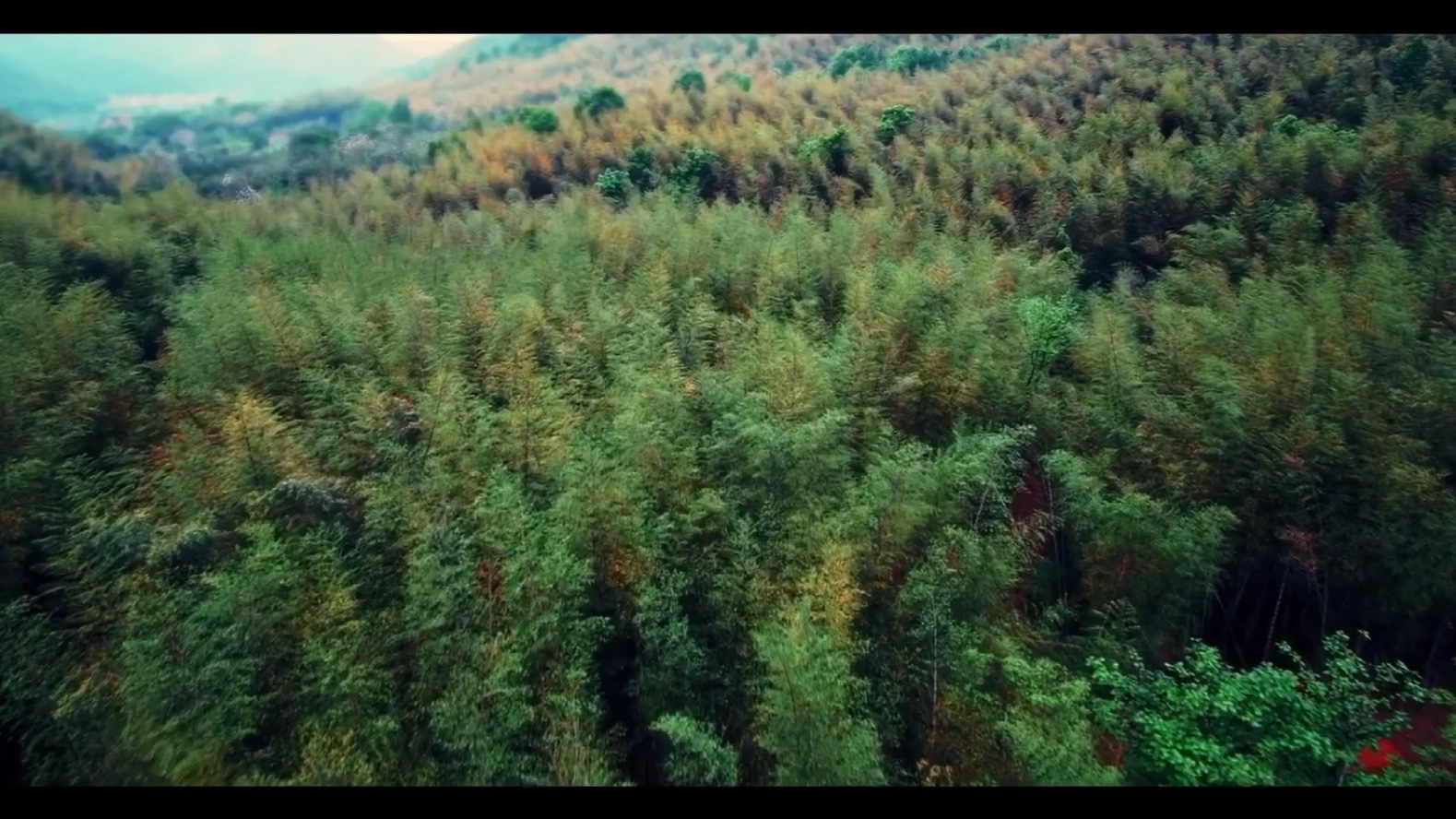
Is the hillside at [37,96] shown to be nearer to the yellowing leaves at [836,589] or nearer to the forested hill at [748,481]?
the forested hill at [748,481]

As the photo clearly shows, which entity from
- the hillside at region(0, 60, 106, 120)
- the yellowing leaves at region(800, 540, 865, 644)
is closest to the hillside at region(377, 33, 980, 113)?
the hillside at region(0, 60, 106, 120)

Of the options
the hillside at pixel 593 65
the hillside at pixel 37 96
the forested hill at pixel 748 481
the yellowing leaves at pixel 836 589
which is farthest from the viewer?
the hillside at pixel 593 65

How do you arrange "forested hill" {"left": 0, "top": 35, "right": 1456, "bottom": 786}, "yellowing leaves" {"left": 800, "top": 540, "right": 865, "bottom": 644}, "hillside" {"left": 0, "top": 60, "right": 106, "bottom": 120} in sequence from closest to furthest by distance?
"forested hill" {"left": 0, "top": 35, "right": 1456, "bottom": 786} → "yellowing leaves" {"left": 800, "top": 540, "right": 865, "bottom": 644} → "hillside" {"left": 0, "top": 60, "right": 106, "bottom": 120}

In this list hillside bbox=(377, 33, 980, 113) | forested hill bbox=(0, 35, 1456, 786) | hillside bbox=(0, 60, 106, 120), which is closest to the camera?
forested hill bbox=(0, 35, 1456, 786)

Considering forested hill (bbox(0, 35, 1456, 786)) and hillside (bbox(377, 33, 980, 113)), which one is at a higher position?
hillside (bbox(377, 33, 980, 113))

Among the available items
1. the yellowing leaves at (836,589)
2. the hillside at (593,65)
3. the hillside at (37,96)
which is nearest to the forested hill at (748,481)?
the yellowing leaves at (836,589)

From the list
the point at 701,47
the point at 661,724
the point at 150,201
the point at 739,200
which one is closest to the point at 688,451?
the point at 661,724

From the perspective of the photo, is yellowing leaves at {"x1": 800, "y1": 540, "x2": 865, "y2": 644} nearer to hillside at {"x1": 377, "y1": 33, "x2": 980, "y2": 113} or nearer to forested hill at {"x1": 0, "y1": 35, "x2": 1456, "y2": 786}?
forested hill at {"x1": 0, "y1": 35, "x2": 1456, "y2": 786}

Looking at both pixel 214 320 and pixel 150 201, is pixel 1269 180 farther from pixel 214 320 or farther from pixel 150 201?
pixel 150 201
